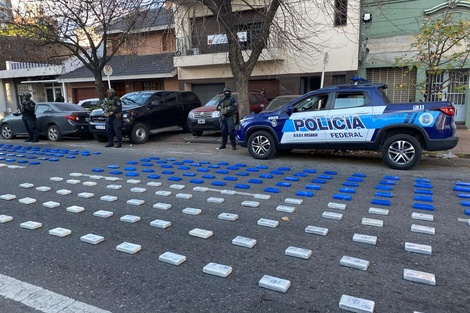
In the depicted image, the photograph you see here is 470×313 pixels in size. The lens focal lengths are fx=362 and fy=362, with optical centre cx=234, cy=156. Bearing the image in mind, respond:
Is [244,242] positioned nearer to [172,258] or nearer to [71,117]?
[172,258]

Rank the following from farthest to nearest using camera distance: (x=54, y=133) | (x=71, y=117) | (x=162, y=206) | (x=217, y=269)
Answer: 1. (x=54, y=133)
2. (x=71, y=117)
3. (x=162, y=206)
4. (x=217, y=269)

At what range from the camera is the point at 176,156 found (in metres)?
10.4

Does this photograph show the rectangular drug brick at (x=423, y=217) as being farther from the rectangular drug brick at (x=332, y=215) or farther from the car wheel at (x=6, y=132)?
the car wheel at (x=6, y=132)

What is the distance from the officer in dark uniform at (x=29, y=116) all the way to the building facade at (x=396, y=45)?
1401 centimetres

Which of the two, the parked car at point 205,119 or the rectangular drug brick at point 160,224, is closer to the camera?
the rectangular drug brick at point 160,224

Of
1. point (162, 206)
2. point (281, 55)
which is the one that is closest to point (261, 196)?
point (162, 206)

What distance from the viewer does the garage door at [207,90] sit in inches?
816

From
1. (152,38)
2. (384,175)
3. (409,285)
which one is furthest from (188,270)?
(152,38)

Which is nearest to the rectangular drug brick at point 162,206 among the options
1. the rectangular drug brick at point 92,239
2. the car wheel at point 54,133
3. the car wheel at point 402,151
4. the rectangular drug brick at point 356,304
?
the rectangular drug brick at point 92,239

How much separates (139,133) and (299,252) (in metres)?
10.4

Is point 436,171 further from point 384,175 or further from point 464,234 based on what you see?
point 464,234

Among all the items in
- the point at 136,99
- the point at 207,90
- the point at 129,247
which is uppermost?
the point at 207,90

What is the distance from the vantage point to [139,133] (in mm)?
13141

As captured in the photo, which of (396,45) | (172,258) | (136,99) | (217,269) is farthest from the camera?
(396,45)
